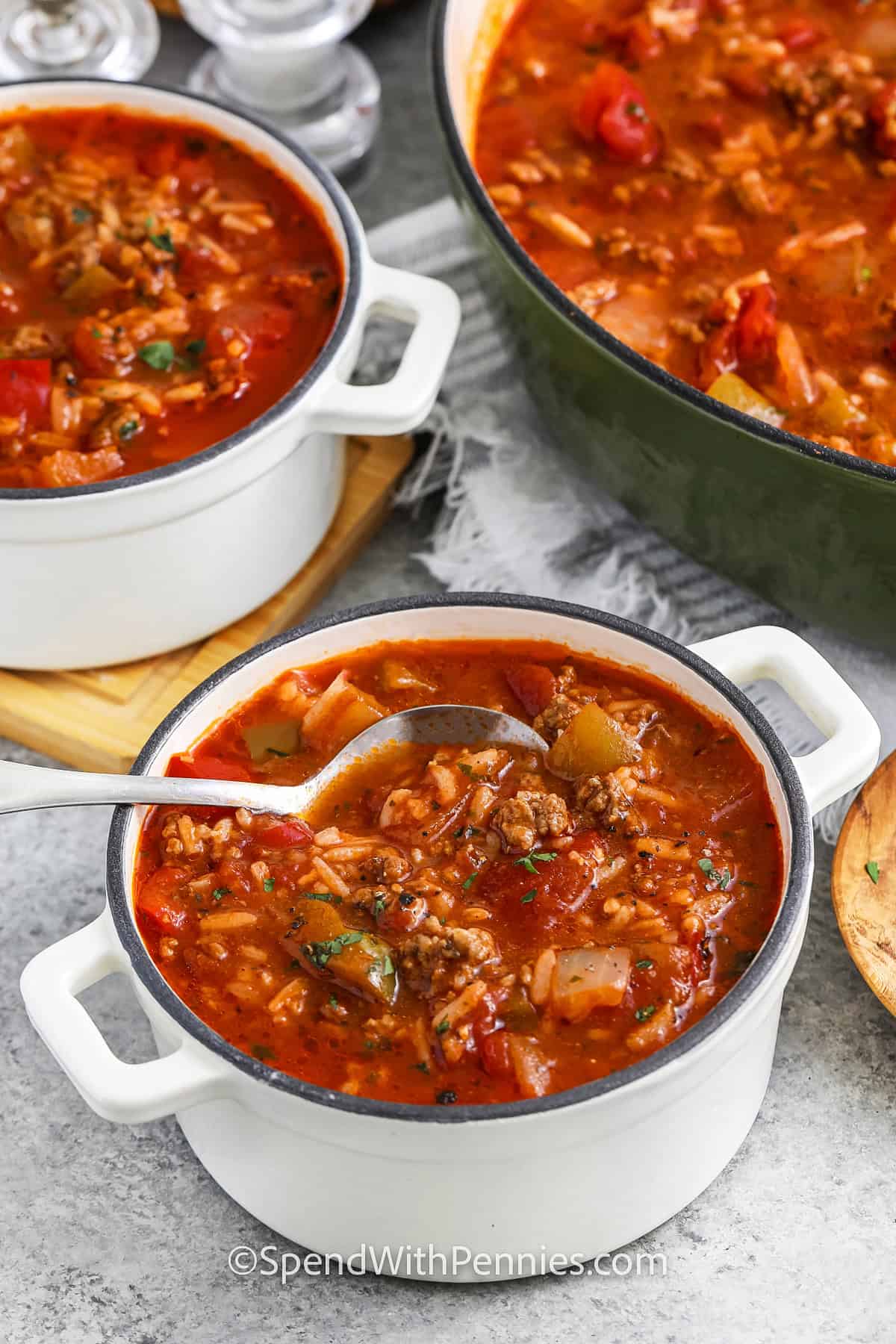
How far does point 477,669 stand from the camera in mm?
3244

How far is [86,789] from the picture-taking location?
9.31 ft

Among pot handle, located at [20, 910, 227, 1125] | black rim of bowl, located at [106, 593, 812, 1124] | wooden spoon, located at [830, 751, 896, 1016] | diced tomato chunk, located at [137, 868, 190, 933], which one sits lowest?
wooden spoon, located at [830, 751, 896, 1016]

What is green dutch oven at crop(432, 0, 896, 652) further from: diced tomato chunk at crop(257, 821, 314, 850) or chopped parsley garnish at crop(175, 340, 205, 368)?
diced tomato chunk at crop(257, 821, 314, 850)

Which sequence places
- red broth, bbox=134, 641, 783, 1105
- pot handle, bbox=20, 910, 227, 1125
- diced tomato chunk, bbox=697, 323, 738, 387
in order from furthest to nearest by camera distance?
diced tomato chunk, bbox=697, 323, 738, 387, red broth, bbox=134, 641, 783, 1105, pot handle, bbox=20, 910, 227, 1125

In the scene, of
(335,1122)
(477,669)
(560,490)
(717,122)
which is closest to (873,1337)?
(335,1122)

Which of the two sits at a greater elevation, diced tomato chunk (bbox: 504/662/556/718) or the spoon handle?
the spoon handle

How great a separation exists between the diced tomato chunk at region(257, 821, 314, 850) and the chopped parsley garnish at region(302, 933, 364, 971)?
260mm

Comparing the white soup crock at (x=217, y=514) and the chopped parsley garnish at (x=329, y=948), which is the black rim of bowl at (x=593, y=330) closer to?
the white soup crock at (x=217, y=514)

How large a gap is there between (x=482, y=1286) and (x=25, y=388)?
213 centimetres

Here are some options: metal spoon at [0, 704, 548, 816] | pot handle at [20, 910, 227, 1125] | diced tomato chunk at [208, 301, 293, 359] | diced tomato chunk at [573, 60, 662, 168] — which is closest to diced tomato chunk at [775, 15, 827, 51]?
diced tomato chunk at [573, 60, 662, 168]

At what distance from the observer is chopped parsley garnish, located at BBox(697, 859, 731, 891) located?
2.85 metres

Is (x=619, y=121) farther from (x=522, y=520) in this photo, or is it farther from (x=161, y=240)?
(x=161, y=240)

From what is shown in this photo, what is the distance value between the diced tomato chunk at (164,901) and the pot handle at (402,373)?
3.75 feet

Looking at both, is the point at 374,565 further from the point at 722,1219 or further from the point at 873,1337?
the point at 873,1337
